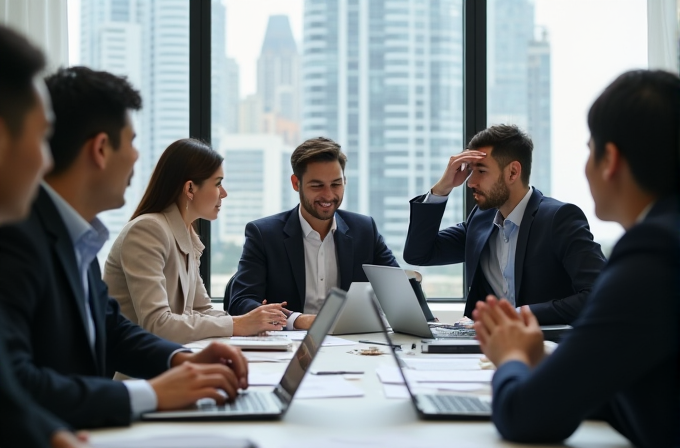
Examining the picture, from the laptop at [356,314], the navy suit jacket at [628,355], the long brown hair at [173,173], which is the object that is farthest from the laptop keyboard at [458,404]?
the long brown hair at [173,173]

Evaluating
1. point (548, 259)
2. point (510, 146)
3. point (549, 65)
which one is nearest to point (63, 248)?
point (548, 259)

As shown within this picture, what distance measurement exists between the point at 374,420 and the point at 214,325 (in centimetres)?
133

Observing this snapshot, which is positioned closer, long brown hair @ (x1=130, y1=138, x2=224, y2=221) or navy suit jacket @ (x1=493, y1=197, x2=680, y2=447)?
navy suit jacket @ (x1=493, y1=197, x2=680, y2=447)

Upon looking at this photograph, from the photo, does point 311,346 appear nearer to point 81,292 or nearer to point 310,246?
point 81,292

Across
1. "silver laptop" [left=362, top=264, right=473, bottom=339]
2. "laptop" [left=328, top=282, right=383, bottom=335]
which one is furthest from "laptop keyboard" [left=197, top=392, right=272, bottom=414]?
"laptop" [left=328, top=282, right=383, bottom=335]

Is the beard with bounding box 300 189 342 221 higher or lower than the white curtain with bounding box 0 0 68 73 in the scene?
lower

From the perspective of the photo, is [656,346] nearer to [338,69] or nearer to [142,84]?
[338,69]

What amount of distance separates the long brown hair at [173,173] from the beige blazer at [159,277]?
0.05 metres

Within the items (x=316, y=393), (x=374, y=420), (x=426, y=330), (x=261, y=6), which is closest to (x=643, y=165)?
(x=374, y=420)

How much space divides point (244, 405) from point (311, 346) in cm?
20

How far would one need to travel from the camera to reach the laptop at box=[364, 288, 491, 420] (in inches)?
60.2

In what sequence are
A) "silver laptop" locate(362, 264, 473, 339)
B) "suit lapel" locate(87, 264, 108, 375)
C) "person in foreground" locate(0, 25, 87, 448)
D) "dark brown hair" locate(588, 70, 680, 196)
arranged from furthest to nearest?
"silver laptop" locate(362, 264, 473, 339) → "suit lapel" locate(87, 264, 108, 375) → "dark brown hair" locate(588, 70, 680, 196) → "person in foreground" locate(0, 25, 87, 448)

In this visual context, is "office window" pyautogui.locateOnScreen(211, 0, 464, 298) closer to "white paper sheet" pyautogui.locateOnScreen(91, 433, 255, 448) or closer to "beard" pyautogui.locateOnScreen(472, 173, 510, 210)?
"beard" pyautogui.locateOnScreen(472, 173, 510, 210)

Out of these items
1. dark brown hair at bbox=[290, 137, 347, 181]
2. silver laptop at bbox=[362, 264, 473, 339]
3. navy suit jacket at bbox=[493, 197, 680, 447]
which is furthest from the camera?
dark brown hair at bbox=[290, 137, 347, 181]
